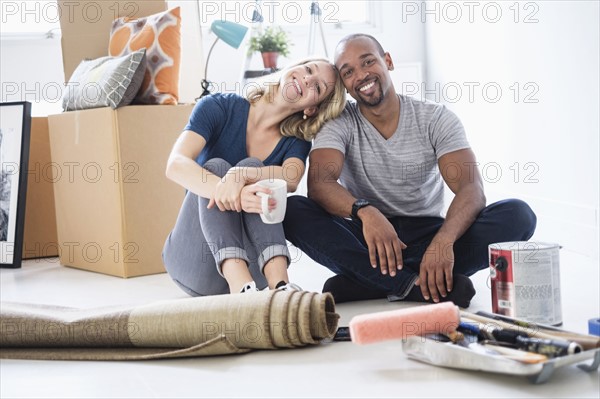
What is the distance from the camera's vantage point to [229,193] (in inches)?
81.8

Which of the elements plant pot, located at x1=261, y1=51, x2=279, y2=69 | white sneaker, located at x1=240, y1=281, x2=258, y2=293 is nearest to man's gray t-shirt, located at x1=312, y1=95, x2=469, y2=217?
white sneaker, located at x1=240, y1=281, x2=258, y2=293

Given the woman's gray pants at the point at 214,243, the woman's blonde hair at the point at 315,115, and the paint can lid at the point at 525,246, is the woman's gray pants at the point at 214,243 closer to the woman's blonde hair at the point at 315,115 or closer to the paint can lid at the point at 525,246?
the woman's blonde hair at the point at 315,115

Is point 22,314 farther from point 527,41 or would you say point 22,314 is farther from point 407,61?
point 407,61

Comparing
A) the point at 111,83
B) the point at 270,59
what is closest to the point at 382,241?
the point at 111,83

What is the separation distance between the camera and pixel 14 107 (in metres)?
3.44

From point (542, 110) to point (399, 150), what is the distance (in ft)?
4.13

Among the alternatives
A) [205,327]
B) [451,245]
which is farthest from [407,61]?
[205,327]

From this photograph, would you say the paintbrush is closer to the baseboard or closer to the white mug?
the white mug

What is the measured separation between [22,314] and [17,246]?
5.17 ft

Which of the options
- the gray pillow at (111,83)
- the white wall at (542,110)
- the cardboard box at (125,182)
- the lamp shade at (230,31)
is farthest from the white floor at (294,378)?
the lamp shade at (230,31)

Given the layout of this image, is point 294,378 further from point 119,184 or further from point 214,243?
point 119,184

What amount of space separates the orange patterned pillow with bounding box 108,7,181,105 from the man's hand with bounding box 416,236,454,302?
4.30ft

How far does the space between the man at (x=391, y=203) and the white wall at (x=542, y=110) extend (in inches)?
33.3

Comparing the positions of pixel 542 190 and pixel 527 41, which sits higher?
pixel 527 41
